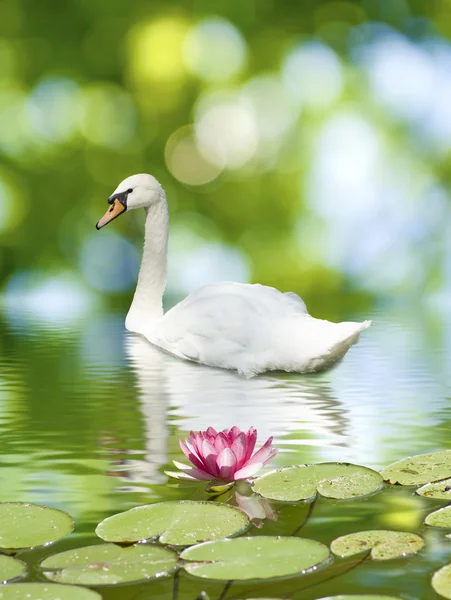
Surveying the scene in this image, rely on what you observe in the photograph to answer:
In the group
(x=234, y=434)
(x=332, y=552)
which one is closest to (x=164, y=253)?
(x=234, y=434)

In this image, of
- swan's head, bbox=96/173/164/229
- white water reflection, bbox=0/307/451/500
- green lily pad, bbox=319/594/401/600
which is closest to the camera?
green lily pad, bbox=319/594/401/600

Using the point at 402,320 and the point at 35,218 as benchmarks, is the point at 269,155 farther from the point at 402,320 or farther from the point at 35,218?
the point at 402,320

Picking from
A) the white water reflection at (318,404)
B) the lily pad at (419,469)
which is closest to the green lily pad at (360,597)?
the lily pad at (419,469)

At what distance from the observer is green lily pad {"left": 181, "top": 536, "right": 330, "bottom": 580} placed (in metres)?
1.01

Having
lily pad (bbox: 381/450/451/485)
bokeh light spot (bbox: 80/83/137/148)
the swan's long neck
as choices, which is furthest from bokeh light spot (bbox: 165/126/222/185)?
lily pad (bbox: 381/450/451/485)

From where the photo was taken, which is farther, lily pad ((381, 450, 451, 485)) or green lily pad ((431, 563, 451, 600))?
lily pad ((381, 450, 451, 485))

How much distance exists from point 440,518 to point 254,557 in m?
0.26

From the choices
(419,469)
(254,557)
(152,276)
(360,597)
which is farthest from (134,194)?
(360,597)

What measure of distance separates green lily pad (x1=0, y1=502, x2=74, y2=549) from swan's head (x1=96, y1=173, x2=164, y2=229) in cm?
218

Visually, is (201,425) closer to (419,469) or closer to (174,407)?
(174,407)

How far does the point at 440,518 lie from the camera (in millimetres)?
1188

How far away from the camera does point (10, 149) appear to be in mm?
5500

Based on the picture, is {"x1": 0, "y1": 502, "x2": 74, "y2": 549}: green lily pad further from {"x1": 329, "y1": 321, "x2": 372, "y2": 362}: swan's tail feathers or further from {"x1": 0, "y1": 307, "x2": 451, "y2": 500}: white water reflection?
{"x1": 329, "y1": 321, "x2": 372, "y2": 362}: swan's tail feathers

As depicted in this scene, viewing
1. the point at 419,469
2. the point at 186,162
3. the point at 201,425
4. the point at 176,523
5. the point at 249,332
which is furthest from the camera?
the point at 186,162
